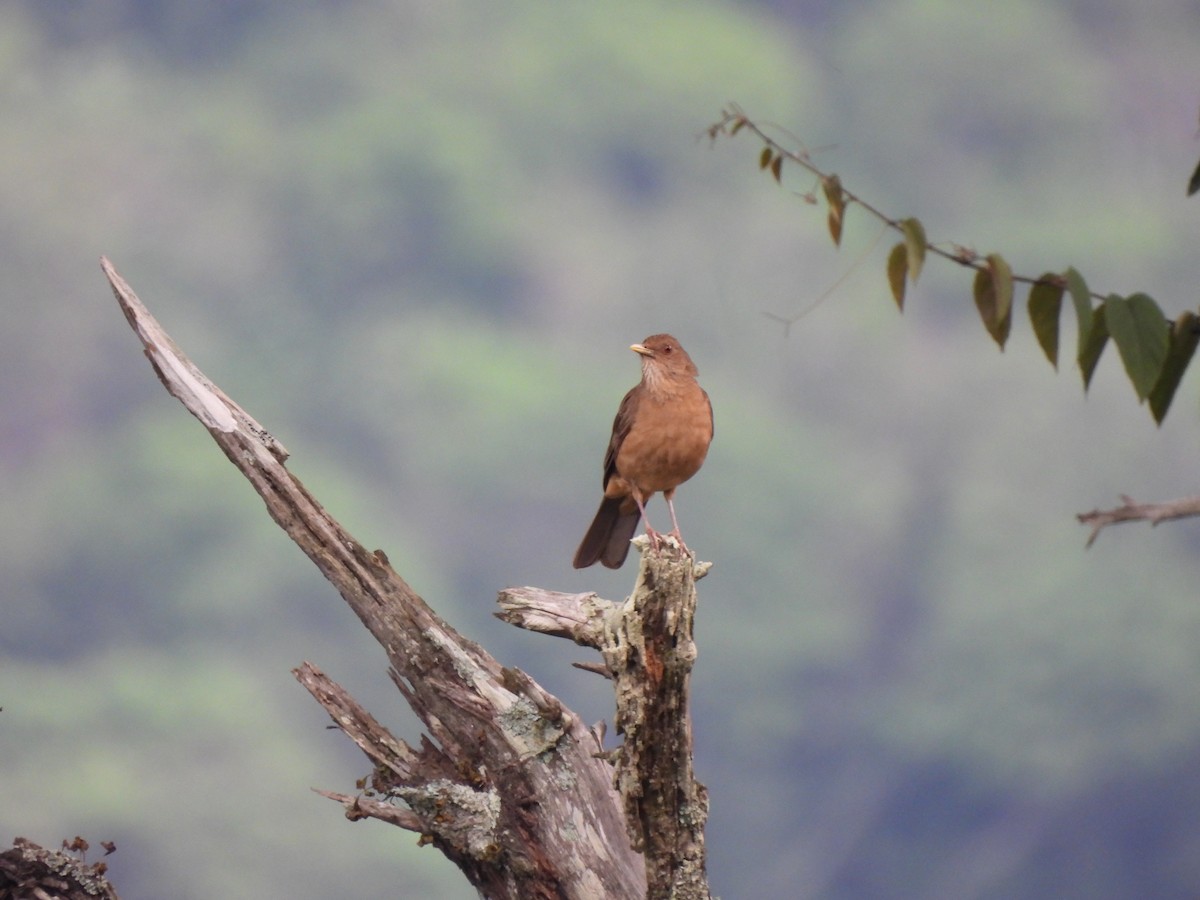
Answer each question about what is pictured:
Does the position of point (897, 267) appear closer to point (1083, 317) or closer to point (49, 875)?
point (1083, 317)

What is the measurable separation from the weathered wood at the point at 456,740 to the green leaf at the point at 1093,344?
141 inches

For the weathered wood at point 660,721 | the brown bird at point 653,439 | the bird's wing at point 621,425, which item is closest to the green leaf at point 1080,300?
the weathered wood at point 660,721

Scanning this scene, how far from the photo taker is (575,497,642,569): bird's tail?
7.43 m

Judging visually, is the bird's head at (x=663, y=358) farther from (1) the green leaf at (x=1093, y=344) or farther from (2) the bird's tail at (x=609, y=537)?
(1) the green leaf at (x=1093, y=344)

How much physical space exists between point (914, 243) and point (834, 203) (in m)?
0.41

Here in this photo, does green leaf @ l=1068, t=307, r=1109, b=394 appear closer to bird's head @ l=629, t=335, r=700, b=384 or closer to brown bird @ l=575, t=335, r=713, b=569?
brown bird @ l=575, t=335, r=713, b=569

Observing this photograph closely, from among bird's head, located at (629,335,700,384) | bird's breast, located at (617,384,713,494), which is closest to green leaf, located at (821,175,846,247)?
bird's breast, located at (617,384,713,494)

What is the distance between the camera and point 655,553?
16.7 ft

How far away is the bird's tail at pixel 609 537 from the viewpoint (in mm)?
7426

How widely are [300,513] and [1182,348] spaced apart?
14.7ft

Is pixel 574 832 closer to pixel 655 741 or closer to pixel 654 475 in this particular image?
pixel 655 741

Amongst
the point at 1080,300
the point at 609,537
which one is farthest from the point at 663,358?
the point at 1080,300

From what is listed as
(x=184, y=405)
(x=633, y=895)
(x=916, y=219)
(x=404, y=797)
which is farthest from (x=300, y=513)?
(x=916, y=219)

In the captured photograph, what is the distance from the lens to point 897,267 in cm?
264
